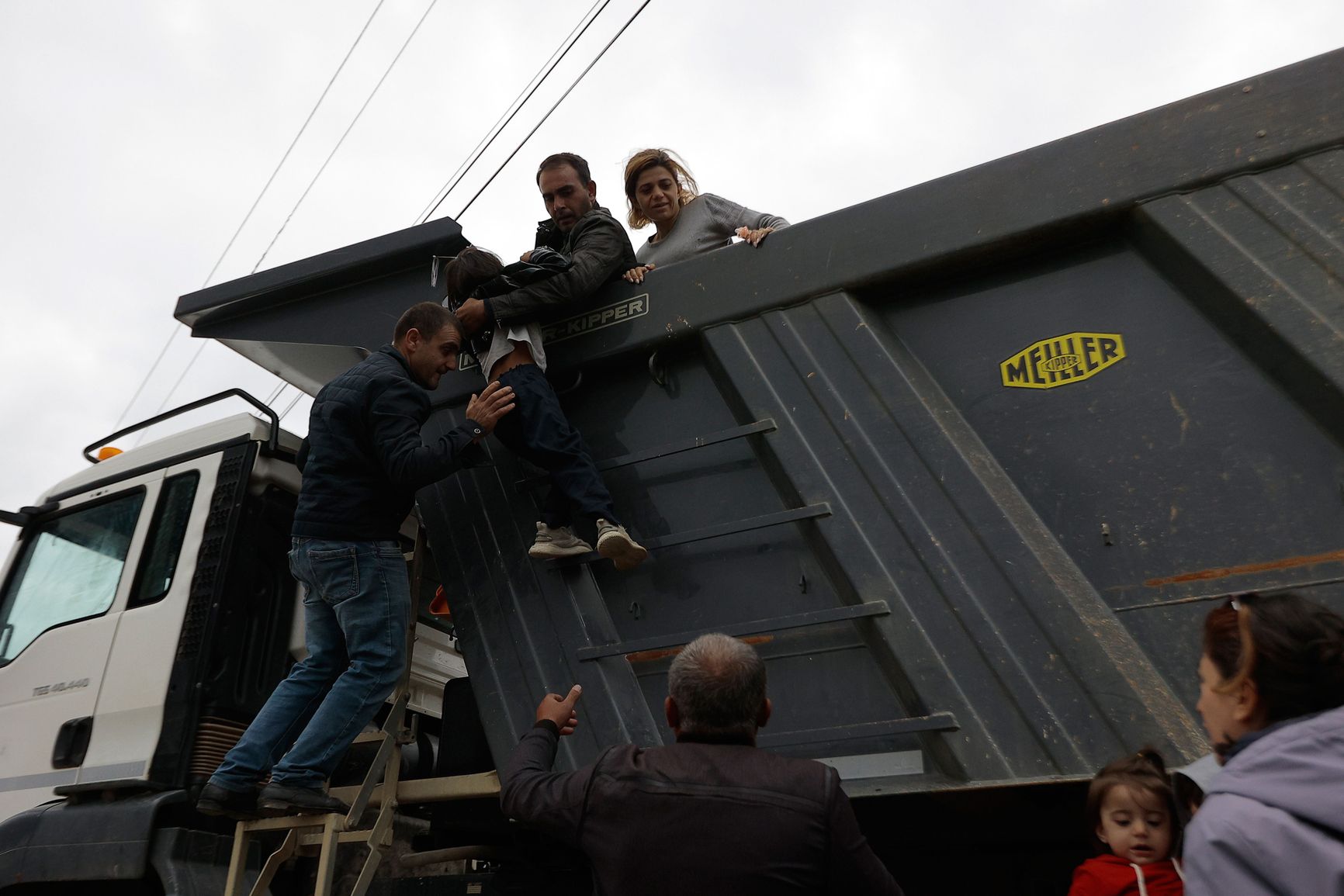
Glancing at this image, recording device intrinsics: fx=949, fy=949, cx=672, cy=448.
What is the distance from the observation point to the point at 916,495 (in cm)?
255

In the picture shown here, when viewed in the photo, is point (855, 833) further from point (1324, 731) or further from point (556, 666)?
point (556, 666)

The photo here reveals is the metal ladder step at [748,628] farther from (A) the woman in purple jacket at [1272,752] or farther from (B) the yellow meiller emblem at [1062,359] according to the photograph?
(A) the woman in purple jacket at [1272,752]

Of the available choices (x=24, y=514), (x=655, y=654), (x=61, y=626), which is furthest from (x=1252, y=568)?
(x=24, y=514)

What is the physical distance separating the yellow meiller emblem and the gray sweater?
1205 mm

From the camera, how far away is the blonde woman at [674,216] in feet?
11.7

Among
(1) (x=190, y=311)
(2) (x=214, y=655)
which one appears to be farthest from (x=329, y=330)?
(2) (x=214, y=655)

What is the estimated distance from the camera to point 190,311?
3820 millimetres

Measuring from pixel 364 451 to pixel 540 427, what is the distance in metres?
0.65

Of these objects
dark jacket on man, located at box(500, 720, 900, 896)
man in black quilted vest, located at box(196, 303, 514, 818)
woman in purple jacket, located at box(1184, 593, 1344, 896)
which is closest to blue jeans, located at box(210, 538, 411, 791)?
man in black quilted vest, located at box(196, 303, 514, 818)

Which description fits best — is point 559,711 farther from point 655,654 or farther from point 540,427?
point 540,427

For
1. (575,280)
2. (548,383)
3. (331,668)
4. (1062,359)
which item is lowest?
(1062,359)

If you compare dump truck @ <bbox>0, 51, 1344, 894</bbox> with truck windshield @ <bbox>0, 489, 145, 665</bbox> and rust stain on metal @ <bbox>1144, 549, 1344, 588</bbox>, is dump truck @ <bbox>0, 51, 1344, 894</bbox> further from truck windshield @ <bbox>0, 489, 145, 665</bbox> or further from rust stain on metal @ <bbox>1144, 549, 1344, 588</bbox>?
truck windshield @ <bbox>0, 489, 145, 665</bbox>

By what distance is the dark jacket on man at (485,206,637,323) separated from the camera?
3264 millimetres

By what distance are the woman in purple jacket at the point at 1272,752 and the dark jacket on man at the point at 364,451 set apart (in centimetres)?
222
